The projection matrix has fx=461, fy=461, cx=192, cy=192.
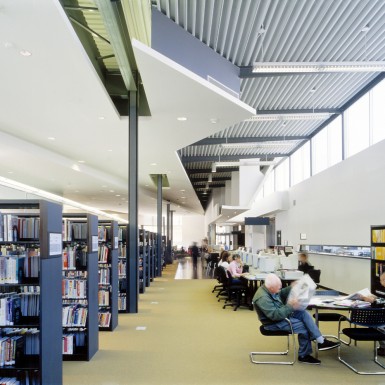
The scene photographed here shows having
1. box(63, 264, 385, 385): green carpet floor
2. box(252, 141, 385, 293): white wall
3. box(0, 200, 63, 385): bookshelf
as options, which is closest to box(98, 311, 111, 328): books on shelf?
box(63, 264, 385, 385): green carpet floor

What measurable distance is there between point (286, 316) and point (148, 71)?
3893mm

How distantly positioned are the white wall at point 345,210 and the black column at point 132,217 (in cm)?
507

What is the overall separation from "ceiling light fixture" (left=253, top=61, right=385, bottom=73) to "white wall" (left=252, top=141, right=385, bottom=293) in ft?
7.38

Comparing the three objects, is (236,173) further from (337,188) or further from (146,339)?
(146,339)

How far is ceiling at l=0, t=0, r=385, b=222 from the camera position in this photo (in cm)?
597

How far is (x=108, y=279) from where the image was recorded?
24.5 feet

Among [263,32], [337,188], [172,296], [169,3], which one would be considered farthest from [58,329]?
[337,188]

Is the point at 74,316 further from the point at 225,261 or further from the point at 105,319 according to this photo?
the point at 225,261

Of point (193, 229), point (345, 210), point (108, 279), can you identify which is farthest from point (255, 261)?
point (193, 229)

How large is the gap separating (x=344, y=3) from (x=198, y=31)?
2248 mm

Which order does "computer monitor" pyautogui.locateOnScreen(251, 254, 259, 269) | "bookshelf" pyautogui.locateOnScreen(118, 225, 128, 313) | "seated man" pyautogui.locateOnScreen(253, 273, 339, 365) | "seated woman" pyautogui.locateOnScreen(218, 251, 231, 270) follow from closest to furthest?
"seated man" pyautogui.locateOnScreen(253, 273, 339, 365)
"bookshelf" pyautogui.locateOnScreen(118, 225, 128, 313)
"seated woman" pyautogui.locateOnScreen(218, 251, 231, 270)
"computer monitor" pyautogui.locateOnScreen(251, 254, 259, 269)

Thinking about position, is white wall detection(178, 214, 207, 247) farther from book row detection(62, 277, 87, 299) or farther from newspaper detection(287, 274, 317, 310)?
newspaper detection(287, 274, 317, 310)

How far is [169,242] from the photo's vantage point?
29.3 m

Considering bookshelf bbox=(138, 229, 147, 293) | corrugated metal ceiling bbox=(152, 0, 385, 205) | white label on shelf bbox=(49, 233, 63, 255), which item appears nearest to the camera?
white label on shelf bbox=(49, 233, 63, 255)
